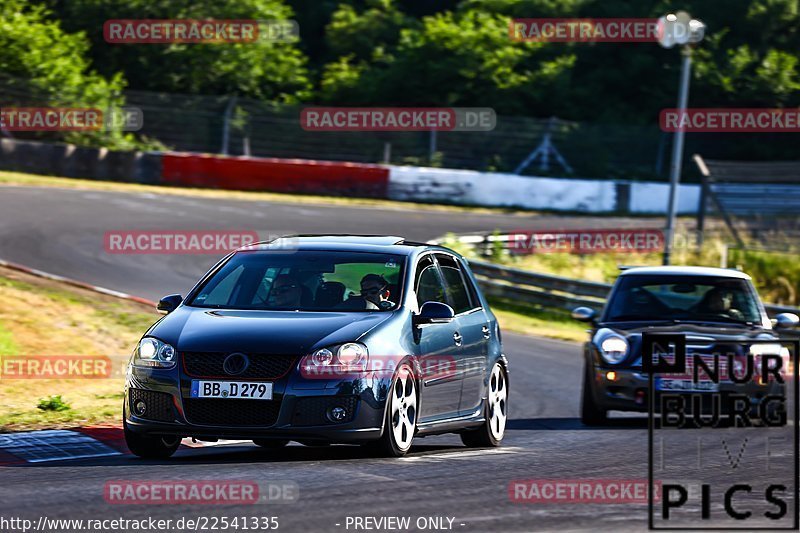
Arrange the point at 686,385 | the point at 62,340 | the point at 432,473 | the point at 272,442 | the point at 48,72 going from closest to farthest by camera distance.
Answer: the point at 432,473, the point at 272,442, the point at 686,385, the point at 62,340, the point at 48,72

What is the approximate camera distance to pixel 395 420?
28.7 ft

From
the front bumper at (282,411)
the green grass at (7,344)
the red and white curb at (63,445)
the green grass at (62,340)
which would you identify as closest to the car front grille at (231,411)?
the front bumper at (282,411)

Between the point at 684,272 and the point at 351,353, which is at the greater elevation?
the point at 684,272

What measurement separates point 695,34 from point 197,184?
14430 mm

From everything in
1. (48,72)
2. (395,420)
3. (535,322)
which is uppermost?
(48,72)

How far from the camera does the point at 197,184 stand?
3550 cm

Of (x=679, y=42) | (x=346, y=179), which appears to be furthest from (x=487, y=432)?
(x=346, y=179)

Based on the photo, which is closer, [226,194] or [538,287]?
[538,287]

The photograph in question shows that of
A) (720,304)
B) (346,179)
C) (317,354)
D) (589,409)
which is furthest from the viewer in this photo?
(346,179)

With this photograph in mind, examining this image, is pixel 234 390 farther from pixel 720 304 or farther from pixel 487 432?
pixel 720 304

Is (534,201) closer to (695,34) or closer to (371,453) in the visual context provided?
(695,34)

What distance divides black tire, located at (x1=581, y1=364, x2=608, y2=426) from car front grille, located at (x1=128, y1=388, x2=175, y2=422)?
500cm

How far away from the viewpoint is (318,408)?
27.2 ft

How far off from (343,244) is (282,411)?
75.2 inches
